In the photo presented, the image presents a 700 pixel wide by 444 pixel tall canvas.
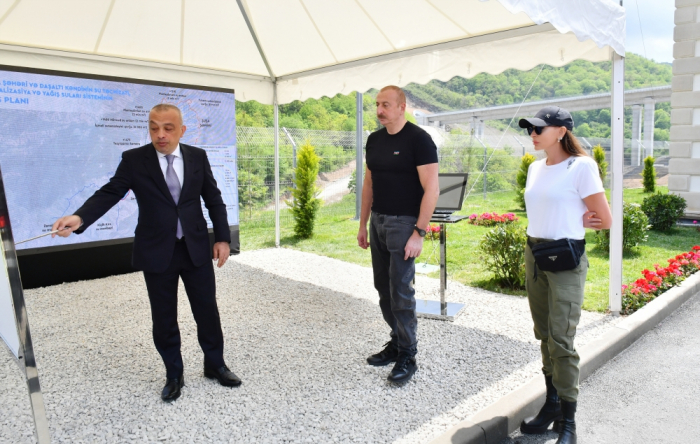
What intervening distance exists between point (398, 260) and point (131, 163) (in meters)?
1.95

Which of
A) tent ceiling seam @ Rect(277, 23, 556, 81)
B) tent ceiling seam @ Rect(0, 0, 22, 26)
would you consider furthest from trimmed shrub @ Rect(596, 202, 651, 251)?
tent ceiling seam @ Rect(0, 0, 22, 26)

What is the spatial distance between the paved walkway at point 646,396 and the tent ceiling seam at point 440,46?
129 inches

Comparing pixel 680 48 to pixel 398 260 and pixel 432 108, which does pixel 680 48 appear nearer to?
pixel 398 260

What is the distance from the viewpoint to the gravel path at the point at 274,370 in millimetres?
3010

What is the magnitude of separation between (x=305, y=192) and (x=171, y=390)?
26.2 feet

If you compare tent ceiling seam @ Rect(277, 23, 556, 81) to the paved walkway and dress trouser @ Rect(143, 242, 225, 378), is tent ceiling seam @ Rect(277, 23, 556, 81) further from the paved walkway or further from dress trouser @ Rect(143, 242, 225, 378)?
dress trouser @ Rect(143, 242, 225, 378)

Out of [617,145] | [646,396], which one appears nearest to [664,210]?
[617,145]

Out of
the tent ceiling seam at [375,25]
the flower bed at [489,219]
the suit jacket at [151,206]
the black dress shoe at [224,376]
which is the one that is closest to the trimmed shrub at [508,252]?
the tent ceiling seam at [375,25]

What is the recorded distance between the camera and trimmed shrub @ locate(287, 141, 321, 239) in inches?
436

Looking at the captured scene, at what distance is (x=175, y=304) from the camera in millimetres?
3350

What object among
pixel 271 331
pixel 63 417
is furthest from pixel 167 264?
pixel 271 331

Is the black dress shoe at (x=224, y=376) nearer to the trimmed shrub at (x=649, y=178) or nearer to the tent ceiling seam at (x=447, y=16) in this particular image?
the tent ceiling seam at (x=447, y=16)

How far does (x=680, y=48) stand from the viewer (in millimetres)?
12203

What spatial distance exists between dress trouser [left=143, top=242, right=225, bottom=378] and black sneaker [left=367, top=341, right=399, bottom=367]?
1.24m
